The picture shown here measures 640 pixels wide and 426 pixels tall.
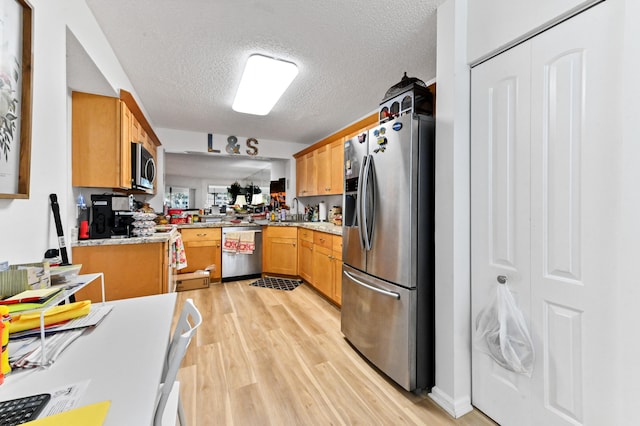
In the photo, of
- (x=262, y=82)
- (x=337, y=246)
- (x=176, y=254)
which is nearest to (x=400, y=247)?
(x=337, y=246)

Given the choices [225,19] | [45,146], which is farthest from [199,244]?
[225,19]

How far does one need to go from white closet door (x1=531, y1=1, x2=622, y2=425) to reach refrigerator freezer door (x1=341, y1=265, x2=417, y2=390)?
616 millimetres

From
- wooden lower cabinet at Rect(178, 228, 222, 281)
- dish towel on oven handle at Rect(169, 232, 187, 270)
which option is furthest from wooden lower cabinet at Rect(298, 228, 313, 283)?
dish towel on oven handle at Rect(169, 232, 187, 270)

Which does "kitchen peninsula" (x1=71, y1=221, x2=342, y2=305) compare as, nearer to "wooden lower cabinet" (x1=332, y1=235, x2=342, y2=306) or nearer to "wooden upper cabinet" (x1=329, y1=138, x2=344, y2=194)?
"wooden lower cabinet" (x1=332, y1=235, x2=342, y2=306)

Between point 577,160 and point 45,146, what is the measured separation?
2.47m

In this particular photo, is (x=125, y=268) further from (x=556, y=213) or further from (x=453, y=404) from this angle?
(x=556, y=213)

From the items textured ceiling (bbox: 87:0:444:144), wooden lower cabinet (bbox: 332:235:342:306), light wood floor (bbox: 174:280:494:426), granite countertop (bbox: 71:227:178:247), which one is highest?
textured ceiling (bbox: 87:0:444:144)

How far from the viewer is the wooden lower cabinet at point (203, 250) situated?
147 inches

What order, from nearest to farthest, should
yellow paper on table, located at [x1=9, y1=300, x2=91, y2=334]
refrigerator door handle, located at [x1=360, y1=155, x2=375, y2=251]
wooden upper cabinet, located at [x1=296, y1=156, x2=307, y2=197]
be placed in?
1. yellow paper on table, located at [x1=9, y1=300, x2=91, y2=334]
2. refrigerator door handle, located at [x1=360, y1=155, x2=375, y2=251]
3. wooden upper cabinet, located at [x1=296, y1=156, x2=307, y2=197]

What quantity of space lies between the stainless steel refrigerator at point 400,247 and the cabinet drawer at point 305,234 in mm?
1731

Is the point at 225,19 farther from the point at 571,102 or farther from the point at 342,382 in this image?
the point at 342,382

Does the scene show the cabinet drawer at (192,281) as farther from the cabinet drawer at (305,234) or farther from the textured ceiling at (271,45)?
the textured ceiling at (271,45)

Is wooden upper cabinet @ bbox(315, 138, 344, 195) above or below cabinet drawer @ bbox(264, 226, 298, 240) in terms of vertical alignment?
above

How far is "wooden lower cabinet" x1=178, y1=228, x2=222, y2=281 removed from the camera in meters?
3.74
